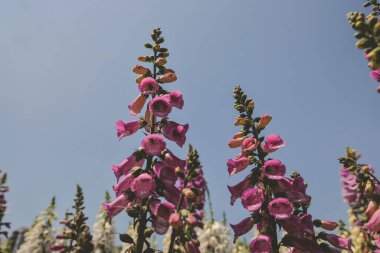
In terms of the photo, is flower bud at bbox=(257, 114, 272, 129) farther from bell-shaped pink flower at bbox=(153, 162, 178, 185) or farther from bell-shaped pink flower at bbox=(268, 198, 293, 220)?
bell-shaped pink flower at bbox=(153, 162, 178, 185)

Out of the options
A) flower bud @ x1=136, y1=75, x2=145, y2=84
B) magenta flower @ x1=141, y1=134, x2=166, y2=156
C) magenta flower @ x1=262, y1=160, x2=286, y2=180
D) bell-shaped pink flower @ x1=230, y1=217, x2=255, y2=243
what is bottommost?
bell-shaped pink flower @ x1=230, y1=217, x2=255, y2=243

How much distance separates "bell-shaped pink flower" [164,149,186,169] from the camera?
14.5 ft

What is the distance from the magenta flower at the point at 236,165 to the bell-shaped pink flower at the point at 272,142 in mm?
329

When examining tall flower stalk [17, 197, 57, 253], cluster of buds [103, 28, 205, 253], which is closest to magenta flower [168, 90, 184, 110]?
cluster of buds [103, 28, 205, 253]

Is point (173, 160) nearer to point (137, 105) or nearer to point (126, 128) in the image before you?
point (126, 128)

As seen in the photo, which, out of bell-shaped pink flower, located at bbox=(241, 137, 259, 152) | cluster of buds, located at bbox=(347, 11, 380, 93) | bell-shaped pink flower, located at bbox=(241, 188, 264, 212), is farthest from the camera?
bell-shaped pink flower, located at bbox=(241, 137, 259, 152)

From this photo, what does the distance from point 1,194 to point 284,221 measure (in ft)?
36.1

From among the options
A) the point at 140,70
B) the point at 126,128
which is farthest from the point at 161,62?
the point at 126,128

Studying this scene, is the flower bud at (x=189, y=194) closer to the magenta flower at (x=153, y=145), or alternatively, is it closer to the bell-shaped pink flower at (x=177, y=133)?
the magenta flower at (x=153, y=145)

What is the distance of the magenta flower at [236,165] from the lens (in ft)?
15.2

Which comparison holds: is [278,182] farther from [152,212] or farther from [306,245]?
[152,212]

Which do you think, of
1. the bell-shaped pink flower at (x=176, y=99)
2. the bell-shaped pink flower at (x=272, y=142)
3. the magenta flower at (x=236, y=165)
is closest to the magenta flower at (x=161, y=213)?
the magenta flower at (x=236, y=165)

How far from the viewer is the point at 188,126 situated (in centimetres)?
470

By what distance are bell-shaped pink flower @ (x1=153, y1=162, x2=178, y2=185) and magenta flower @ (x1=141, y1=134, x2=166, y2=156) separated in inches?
7.4
